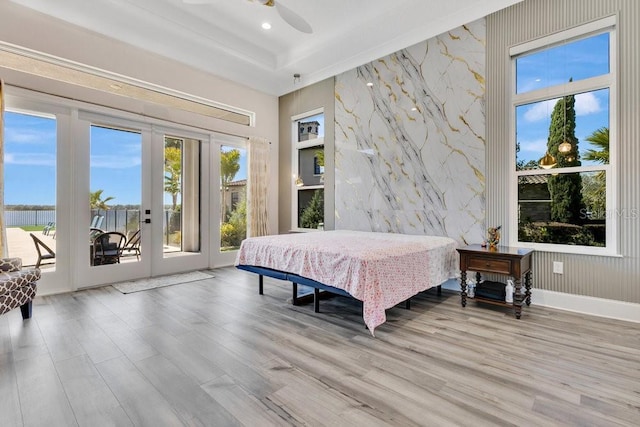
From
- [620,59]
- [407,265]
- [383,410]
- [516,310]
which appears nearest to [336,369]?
[383,410]

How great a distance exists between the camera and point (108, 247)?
448 cm

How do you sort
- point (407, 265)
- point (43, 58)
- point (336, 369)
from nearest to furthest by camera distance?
point (336, 369) < point (407, 265) < point (43, 58)

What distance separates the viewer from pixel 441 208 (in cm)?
427

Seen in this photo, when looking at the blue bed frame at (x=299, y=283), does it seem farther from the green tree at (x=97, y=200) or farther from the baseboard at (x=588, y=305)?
the green tree at (x=97, y=200)

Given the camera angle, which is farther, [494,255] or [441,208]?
[441,208]

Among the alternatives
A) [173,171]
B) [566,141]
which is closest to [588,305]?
[566,141]

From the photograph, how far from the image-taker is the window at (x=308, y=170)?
19.8 feet

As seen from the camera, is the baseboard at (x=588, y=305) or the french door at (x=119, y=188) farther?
the french door at (x=119, y=188)

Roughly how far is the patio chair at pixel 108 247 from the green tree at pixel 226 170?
1.71m

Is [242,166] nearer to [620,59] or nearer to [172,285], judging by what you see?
[172,285]

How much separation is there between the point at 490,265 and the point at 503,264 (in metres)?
0.13

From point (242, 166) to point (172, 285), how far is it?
269cm

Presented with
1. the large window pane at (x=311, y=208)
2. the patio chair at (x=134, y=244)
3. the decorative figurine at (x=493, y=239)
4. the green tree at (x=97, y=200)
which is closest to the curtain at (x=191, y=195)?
the patio chair at (x=134, y=244)

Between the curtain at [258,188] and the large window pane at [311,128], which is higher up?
the large window pane at [311,128]
